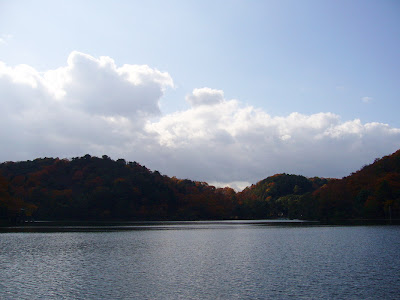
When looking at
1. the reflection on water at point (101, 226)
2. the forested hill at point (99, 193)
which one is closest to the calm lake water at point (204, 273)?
the reflection on water at point (101, 226)

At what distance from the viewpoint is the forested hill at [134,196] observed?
106875 millimetres

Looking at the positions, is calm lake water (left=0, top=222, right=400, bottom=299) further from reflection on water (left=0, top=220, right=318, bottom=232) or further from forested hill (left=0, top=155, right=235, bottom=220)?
forested hill (left=0, top=155, right=235, bottom=220)

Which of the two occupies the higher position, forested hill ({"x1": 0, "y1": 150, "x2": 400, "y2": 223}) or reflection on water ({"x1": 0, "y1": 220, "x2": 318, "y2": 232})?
forested hill ({"x1": 0, "y1": 150, "x2": 400, "y2": 223})

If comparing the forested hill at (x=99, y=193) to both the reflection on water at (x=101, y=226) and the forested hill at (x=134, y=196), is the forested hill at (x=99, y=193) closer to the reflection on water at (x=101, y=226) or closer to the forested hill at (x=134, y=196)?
the forested hill at (x=134, y=196)

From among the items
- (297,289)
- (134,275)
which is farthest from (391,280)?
(134,275)

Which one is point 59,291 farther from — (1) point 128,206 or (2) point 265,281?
(1) point 128,206

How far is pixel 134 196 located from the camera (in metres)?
172

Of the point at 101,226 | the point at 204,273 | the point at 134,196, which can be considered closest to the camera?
the point at 204,273

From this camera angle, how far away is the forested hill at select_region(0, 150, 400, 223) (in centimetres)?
10688

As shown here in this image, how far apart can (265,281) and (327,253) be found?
1503 centimetres

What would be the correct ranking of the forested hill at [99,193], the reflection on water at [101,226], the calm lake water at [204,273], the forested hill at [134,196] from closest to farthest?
the calm lake water at [204,273], the reflection on water at [101,226], the forested hill at [134,196], the forested hill at [99,193]

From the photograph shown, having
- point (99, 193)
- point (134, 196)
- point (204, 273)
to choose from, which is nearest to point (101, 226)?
point (99, 193)

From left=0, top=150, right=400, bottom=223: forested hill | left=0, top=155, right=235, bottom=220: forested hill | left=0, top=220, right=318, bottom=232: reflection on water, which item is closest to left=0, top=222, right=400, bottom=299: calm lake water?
left=0, top=220, right=318, bottom=232: reflection on water

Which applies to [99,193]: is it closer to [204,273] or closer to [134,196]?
[134,196]
